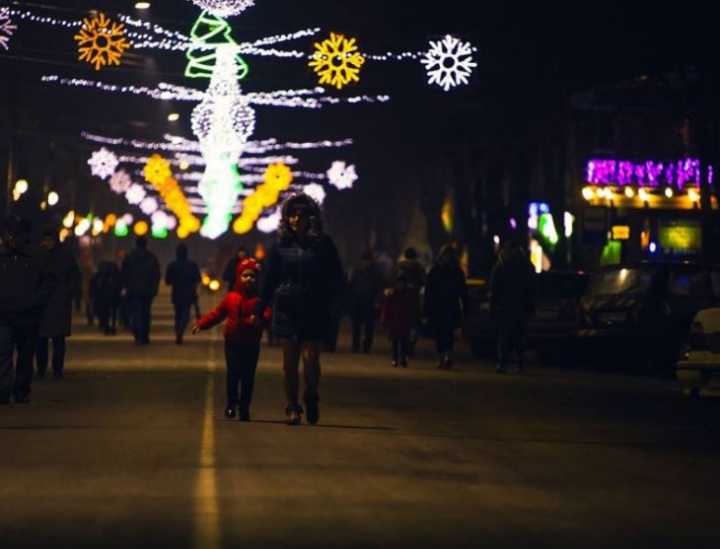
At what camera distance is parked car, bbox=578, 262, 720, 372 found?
89.7ft

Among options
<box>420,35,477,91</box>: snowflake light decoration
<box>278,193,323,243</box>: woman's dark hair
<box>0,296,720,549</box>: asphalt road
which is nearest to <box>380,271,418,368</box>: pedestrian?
<box>0,296,720,549</box>: asphalt road

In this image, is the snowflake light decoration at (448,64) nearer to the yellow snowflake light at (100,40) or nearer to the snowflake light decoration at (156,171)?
the yellow snowflake light at (100,40)

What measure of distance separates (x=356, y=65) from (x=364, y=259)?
3.58 m

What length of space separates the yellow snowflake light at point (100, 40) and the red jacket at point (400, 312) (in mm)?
7809

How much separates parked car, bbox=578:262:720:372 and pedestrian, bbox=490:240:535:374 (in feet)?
3.87

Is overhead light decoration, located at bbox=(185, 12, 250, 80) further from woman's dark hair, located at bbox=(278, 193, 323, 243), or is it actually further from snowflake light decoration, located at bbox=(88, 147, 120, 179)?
woman's dark hair, located at bbox=(278, 193, 323, 243)

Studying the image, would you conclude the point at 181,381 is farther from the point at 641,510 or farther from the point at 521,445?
the point at 641,510

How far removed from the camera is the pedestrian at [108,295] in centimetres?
3916

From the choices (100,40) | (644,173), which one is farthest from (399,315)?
(644,173)

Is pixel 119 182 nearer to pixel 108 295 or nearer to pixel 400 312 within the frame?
pixel 108 295

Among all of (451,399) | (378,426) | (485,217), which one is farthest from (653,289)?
(485,217)

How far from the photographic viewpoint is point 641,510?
11523 mm

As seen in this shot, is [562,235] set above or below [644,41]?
below

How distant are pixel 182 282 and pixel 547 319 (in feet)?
27.0
